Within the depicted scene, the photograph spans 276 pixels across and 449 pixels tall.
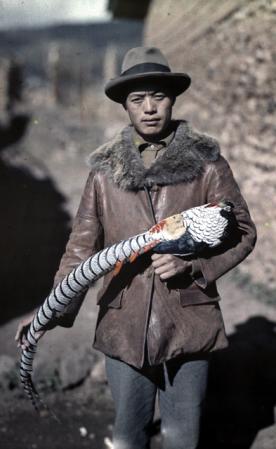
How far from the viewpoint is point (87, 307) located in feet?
19.9

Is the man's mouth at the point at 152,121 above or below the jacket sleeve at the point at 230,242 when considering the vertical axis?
above

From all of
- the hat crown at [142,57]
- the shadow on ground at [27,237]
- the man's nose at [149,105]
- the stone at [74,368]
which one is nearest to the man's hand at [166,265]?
the man's nose at [149,105]

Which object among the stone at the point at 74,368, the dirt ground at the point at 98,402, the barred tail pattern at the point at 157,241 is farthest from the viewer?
the stone at the point at 74,368

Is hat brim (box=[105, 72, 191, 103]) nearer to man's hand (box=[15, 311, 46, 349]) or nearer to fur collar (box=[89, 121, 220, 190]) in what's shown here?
fur collar (box=[89, 121, 220, 190])

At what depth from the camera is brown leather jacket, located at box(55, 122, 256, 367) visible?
228cm

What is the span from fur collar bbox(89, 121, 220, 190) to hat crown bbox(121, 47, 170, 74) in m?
0.30

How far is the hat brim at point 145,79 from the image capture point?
7.16 ft

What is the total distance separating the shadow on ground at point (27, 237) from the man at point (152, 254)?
350 cm

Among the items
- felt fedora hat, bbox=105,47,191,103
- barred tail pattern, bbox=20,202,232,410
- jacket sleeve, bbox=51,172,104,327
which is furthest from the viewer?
jacket sleeve, bbox=51,172,104,327

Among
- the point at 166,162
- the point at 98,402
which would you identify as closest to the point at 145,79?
the point at 166,162

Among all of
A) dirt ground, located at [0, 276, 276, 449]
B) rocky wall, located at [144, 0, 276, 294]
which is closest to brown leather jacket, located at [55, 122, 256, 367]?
dirt ground, located at [0, 276, 276, 449]

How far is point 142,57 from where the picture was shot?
229cm

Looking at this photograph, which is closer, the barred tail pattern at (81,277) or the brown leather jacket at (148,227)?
the barred tail pattern at (81,277)

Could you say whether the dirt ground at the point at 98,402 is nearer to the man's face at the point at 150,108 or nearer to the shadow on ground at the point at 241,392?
the shadow on ground at the point at 241,392
